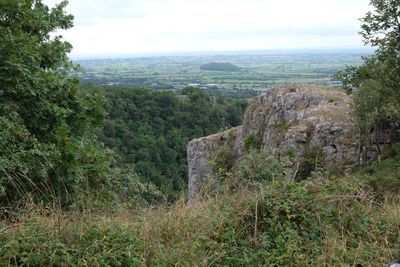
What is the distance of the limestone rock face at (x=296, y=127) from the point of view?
1984cm

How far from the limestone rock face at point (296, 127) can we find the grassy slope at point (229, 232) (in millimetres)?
11014

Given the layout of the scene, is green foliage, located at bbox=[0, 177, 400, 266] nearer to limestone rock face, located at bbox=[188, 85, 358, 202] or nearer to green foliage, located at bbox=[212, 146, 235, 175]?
green foliage, located at bbox=[212, 146, 235, 175]

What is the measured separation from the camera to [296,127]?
857 inches

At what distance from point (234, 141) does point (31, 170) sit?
22832mm

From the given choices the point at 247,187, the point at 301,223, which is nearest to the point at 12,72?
the point at 247,187

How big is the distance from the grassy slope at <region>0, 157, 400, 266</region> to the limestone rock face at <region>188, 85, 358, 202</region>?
11.0 meters

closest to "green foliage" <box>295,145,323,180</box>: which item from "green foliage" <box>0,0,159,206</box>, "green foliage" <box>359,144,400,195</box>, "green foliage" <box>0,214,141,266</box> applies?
"green foliage" <box>359,144,400,195</box>

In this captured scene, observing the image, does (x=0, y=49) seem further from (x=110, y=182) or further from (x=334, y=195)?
(x=334, y=195)

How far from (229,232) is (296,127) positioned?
17.8 metres

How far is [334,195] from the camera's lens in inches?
201

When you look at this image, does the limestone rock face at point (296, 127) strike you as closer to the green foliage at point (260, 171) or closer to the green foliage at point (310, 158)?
the green foliage at point (310, 158)

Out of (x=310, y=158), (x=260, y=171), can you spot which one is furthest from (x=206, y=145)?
(x=260, y=171)

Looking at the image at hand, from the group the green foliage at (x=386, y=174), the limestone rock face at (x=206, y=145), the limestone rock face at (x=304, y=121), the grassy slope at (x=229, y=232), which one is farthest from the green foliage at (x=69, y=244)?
the limestone rock face at (x=206, y=145)

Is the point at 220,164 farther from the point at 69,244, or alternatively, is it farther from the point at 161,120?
the point at 161,120
